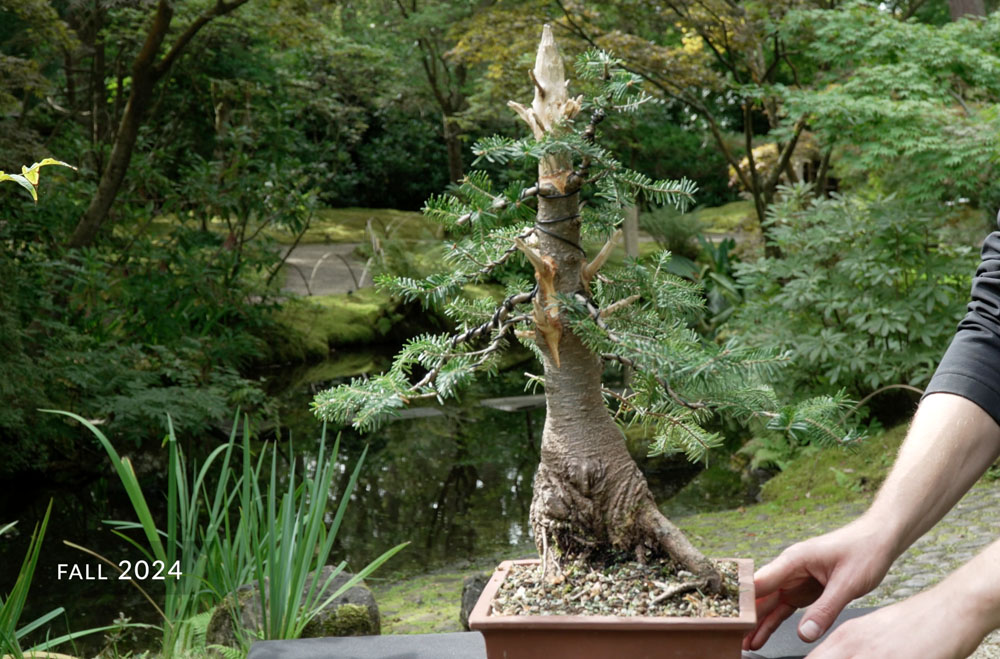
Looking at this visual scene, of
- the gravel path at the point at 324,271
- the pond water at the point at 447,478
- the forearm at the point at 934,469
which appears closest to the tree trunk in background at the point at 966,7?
the pond water at the point at 447,478

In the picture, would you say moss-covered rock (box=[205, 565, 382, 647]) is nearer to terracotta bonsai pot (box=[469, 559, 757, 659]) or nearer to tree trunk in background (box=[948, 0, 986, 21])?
terracotta bonsai pot (box=[469, 559, 757, 659])

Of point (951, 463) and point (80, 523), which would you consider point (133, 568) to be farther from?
point (951, 463)

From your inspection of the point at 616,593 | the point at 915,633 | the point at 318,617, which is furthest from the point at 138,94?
the point at 915,633

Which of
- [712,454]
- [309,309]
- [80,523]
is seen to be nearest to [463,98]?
[309,309]

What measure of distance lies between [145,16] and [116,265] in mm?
2969

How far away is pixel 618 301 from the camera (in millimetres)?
1344

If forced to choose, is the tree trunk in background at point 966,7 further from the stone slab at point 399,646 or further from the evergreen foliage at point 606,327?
the stone slab at point 399,646

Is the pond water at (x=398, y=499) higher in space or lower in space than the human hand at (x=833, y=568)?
lower

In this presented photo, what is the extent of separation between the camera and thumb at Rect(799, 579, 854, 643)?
0.96 meters

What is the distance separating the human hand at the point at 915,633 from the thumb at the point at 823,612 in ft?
0.79

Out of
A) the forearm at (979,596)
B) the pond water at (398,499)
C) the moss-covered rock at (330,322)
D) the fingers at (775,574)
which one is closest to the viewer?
the forearm at (979,596)

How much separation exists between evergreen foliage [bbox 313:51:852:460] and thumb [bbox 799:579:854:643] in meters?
0.28

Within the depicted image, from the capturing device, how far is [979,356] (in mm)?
1000

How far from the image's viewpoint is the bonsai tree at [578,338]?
4.08ft
